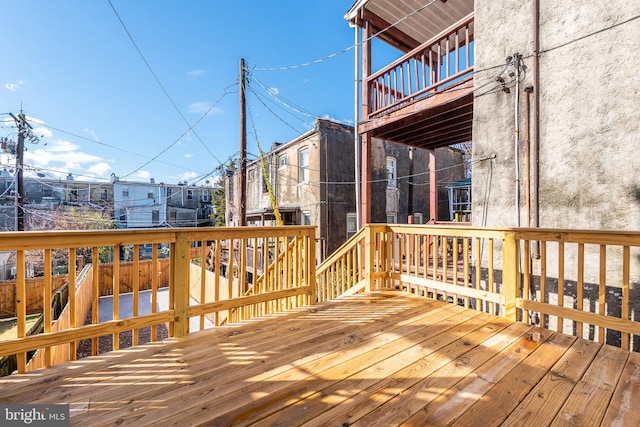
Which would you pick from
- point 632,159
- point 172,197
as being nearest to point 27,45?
point 632,159

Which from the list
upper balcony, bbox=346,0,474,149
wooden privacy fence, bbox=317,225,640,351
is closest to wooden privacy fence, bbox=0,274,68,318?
wooden privacy fence, bbox=317,225,640,351

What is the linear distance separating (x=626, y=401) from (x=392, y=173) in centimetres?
1154

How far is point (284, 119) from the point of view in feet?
36.9

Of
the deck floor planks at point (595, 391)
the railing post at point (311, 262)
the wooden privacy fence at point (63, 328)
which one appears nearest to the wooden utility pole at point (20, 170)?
the wooden privacy fence at point (63, 328)

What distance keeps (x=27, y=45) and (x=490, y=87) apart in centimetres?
1350

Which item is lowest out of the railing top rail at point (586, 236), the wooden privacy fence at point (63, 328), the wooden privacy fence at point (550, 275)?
the wooden privacy fence at point (63, 328)

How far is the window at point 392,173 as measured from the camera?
12.4 meters

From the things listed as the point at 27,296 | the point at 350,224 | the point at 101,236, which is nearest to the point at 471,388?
the point at 101,236

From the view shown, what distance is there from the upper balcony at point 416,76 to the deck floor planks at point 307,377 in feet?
12.6

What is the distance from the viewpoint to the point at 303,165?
1188 cm

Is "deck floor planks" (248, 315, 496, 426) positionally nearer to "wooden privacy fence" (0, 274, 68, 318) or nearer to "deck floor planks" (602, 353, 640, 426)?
"deck floor planks" (602, 353, 640, 426)

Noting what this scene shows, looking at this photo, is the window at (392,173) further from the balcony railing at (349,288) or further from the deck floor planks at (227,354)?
the deck floor planks at (227,354)
